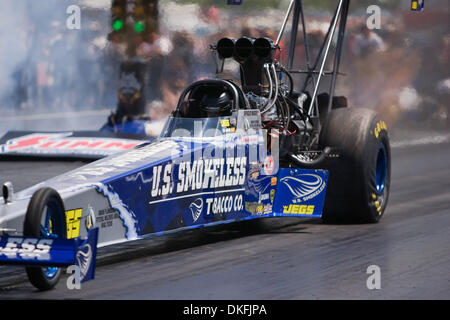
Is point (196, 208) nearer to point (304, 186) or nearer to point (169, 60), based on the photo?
point (304, 186)

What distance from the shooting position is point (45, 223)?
6.61m

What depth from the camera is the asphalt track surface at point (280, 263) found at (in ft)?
22.2

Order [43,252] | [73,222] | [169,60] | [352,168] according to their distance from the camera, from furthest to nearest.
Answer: [169,60]
[352,168]
[73,222]
[43,252]

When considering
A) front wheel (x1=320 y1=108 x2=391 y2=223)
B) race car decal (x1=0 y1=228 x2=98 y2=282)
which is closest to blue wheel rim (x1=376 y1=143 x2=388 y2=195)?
front wheel (x1=320 y1=108 x2=391 y2=223)

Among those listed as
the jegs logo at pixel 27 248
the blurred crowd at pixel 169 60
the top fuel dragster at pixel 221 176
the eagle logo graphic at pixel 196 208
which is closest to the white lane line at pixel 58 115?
the blurred crowd at pixel 169 60

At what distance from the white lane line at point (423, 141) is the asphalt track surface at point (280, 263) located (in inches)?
327

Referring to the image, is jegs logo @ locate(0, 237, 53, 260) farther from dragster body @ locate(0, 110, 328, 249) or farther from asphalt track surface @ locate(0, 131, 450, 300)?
asphalt track surface @ locate(0, 131, 450, 300)

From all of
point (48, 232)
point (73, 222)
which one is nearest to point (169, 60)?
point (73, 222)

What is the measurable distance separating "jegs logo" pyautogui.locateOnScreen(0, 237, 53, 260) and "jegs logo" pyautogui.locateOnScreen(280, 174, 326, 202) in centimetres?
387

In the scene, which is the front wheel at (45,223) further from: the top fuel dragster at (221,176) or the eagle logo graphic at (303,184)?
the eagle logo graphic at (303,184)

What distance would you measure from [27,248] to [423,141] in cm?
1514

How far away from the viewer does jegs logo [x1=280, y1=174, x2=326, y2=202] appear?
9.70 m

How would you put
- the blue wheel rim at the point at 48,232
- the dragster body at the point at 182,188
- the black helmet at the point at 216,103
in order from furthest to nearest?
the black helmet at the point at 216,103, the dragster body at the point at 182,188, the blue wheel rim at the point at 48,232

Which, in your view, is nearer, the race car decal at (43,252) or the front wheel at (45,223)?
the race car decal at (43,252)
